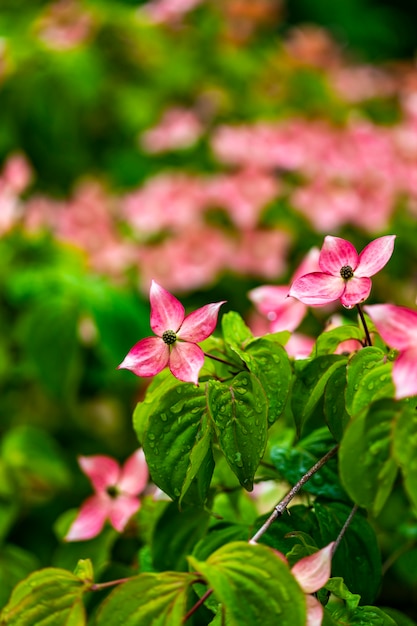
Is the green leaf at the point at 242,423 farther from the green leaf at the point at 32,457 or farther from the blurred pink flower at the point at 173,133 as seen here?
the blurred pink flower at the point at 173,133

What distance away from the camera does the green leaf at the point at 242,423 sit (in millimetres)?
521

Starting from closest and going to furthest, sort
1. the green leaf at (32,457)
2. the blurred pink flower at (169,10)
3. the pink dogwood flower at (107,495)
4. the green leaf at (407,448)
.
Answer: the green leaf at (407,448), the pink dogwood flower at (107,495), the green leaf at (32,457), the blurred pink flower at (169,10)

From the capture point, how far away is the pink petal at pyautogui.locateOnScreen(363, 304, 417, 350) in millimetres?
477

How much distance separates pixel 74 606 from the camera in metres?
0.51

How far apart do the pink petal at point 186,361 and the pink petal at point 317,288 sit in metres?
0.08

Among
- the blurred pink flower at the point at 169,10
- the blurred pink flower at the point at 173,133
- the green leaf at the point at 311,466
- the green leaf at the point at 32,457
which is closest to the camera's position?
the green leaf at the point at 311,466

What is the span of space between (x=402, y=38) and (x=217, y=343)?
3.76 metres

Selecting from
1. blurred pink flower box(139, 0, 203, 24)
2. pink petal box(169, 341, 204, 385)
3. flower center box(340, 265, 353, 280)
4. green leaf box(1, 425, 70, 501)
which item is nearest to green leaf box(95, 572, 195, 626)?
pink petal box(169, 341, 204, 385)

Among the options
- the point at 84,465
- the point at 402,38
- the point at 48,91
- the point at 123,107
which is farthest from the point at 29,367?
the point at 402,38

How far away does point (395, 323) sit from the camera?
0.48m

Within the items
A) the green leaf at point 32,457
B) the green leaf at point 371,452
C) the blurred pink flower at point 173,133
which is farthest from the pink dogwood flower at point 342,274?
the blurred pink flower at point 173,133

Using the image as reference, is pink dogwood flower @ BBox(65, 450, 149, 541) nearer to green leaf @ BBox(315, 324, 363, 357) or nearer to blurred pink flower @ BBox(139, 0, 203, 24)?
green leaf @ BBox(315, 324, 363, 357)

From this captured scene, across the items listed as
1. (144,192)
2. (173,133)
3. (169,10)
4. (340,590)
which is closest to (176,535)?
(340,590)

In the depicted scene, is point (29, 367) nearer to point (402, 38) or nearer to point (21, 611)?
point (21, 611)
